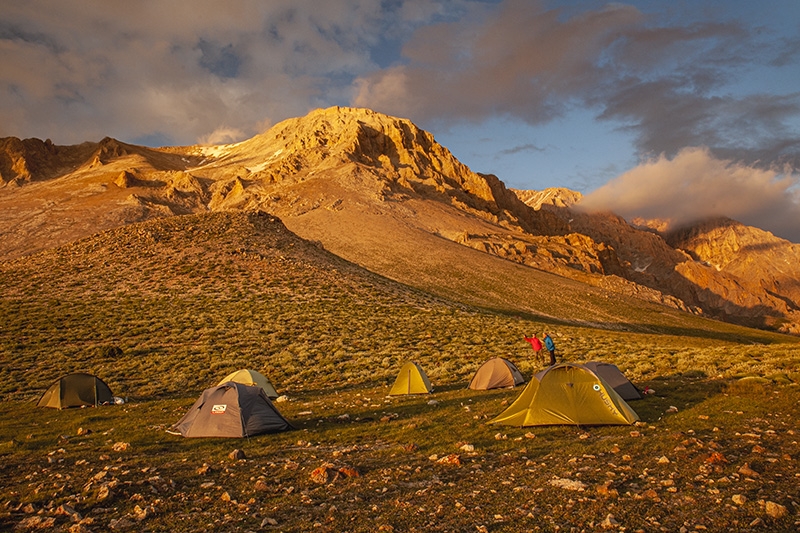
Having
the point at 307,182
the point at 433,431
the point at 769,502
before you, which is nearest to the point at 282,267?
the point at 433,431

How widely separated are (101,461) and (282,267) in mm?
41766

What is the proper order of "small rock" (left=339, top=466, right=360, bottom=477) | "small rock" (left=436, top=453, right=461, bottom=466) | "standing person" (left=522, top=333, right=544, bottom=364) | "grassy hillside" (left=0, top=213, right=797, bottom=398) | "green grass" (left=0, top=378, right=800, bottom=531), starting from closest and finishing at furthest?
"green grass" (left=0, top=378, right=800, bottom=531) < "small rock" (left=339, top=466, right=360, bottom=477) < "small rock" (left=436, top=453, right=461, bottom=466) < "standing person" (left=522, top=333, right=544, bottom=364) < "grassy hillside" (left=0, top=213, right=797, bottom=398)

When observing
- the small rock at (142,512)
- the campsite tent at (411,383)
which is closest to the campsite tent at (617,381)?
the campsite tent at (411,383)

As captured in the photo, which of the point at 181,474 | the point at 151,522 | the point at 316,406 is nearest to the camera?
the point at 151,522

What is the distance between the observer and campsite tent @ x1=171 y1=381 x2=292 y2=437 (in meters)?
13.7

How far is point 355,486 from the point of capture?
941 centimetres

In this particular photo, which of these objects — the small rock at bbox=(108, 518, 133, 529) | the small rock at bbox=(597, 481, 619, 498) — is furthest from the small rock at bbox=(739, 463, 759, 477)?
the small rock at bbox=(108, 518, 133, 529)

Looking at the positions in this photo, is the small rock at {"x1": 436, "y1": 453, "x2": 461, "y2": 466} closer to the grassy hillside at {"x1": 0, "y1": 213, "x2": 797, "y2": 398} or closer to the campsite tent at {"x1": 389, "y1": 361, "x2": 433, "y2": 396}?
the campsite tent at {"x1": 389, "y1": 361, "x2": 433, "y2": 396}

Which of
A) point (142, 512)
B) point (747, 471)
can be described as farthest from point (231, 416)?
point (747, 471)

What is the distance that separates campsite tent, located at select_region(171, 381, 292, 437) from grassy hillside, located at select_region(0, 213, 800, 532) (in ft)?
1.80

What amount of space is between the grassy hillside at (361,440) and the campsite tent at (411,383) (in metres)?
0.76

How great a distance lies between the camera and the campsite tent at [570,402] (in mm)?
13023

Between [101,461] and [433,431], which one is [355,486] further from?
[101,461]

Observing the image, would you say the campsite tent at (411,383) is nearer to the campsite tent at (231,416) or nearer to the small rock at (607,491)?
the campsite tent at (231,416)
